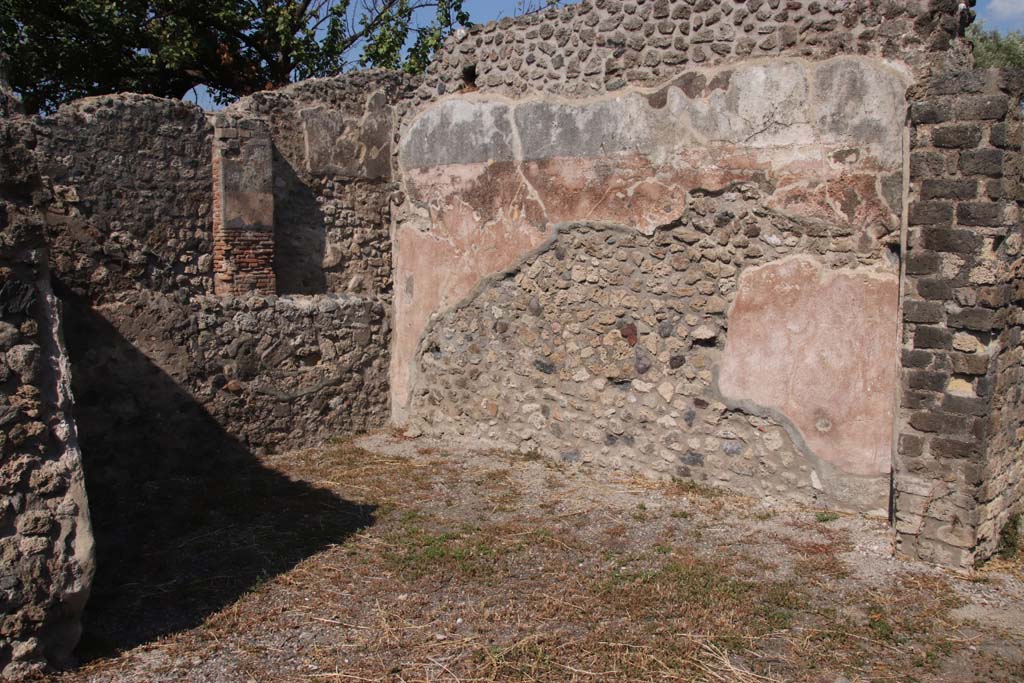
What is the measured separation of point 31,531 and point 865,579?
4.03 meters

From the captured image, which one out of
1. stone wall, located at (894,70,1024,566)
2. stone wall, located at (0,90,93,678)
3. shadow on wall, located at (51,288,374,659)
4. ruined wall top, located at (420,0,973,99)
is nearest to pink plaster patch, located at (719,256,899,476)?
stone wall, located at (894,70,1024,566)

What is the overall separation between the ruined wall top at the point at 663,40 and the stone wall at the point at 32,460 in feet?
13.1

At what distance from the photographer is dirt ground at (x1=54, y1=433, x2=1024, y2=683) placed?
12.9 ft

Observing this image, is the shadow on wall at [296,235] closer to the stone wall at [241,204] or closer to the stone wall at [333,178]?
the stone wall at [333,178]

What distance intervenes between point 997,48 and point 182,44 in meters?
13.6

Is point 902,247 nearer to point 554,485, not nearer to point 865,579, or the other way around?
point 865,579

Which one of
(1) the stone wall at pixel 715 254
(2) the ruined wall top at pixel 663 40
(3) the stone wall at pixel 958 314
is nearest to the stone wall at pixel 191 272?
(1) the stone wall at pixel 715 254

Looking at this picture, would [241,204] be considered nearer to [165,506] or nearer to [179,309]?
[179,309]

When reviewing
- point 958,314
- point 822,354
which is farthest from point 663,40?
point 958,314

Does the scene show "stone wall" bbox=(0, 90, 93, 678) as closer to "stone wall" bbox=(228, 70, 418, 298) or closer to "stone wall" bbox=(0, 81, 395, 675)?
"stone wall" bbox=(0, 81, 395, 675)

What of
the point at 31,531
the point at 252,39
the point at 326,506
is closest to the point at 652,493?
the point at 326,506

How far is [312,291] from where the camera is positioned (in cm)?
792

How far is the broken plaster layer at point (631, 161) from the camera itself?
5.49m

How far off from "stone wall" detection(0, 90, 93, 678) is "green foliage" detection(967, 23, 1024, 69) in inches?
609
